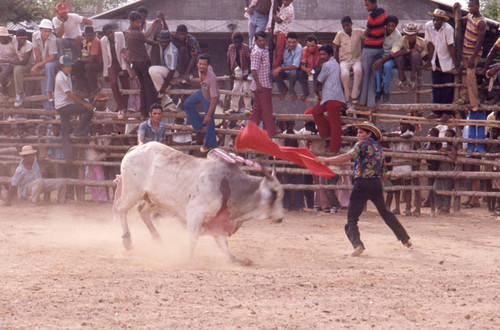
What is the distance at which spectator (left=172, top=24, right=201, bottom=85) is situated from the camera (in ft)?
37.9

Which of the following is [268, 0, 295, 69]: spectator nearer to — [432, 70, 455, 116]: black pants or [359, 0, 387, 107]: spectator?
[359, 0, 387, 107]: spectator

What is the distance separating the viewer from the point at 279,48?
11.3 m

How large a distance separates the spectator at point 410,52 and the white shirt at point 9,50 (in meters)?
7.23

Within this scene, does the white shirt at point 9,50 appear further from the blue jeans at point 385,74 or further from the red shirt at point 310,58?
the blue jeans at point 385,74

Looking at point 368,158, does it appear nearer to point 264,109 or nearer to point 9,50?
point 264,109

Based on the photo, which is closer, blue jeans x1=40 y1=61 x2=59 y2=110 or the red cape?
the red cape

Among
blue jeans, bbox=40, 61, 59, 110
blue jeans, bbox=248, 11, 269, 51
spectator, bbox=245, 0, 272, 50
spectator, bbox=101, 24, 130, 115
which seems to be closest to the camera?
spectator, bbox=245, 0, 272, 50

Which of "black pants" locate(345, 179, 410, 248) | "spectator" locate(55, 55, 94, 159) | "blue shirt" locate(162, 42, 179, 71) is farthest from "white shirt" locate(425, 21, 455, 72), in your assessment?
"spectator" locate(55, 55, 94, 159)

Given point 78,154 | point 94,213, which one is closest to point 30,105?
point 78,154

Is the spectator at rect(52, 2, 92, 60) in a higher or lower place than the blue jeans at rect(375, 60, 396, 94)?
higher

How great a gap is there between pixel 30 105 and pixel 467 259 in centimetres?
933

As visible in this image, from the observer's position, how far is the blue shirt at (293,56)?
11156mm

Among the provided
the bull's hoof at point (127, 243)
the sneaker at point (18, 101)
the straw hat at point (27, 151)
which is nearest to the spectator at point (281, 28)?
the bull's hoof at point (127, 243)

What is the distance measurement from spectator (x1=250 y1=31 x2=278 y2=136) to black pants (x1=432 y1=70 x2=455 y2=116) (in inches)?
118
